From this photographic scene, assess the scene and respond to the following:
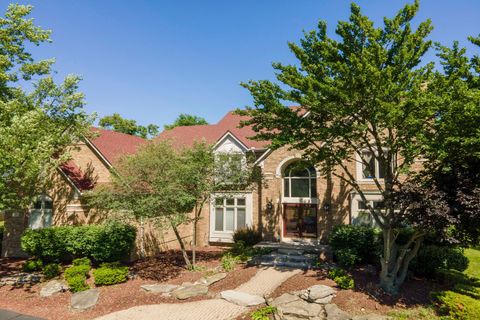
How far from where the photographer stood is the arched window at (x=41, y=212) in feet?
66.7

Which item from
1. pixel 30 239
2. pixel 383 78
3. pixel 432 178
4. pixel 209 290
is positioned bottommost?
pixel 209 290

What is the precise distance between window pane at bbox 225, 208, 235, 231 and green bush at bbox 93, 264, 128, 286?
935 cm

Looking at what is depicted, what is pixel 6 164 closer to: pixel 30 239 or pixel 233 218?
pixel 30 239

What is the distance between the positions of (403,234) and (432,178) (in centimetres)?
544

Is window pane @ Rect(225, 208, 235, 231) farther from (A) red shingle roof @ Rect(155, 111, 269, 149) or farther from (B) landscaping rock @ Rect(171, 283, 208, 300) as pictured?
(B) landscaping rock @ Rect(171, 283, 208, 300)

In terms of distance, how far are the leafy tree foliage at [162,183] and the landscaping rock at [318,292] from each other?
6.44 m

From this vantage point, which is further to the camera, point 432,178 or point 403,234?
point 403,234

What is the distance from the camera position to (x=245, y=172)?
56.5 feet

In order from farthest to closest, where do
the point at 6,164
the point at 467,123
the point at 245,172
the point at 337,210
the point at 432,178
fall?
1. the point at 337,210
2. the point at 245,172
3. the point at 6,164
4. the point at 432,178
5. the point at 467,123

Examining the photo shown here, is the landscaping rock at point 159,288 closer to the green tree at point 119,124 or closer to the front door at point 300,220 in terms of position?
the front door at point 300,220

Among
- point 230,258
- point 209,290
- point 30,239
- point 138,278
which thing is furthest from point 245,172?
point 30,239

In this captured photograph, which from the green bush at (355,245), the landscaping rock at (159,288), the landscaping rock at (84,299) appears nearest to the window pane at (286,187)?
the green bush at (355,245)

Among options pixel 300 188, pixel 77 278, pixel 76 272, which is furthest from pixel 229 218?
pixel 77 278

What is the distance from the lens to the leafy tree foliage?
47.6 feet
